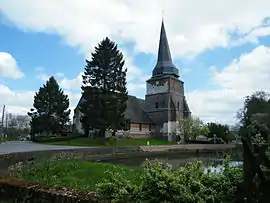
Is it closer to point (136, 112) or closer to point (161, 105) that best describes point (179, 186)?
point (136, 112)

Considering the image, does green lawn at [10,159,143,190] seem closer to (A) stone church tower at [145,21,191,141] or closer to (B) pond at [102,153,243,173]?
(B) pond at [102,153,243,173]

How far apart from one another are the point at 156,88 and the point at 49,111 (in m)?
25.0

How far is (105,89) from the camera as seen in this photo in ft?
163

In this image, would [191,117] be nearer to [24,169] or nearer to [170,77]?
[170,77]

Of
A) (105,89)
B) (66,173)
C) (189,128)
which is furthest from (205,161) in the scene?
(189,128)

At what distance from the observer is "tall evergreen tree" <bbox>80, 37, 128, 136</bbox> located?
4766 cm

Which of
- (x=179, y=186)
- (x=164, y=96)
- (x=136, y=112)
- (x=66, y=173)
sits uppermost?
(x=164, y=96)

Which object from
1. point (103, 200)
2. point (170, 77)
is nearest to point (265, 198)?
point (103, 200)

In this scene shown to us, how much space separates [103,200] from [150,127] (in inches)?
2660

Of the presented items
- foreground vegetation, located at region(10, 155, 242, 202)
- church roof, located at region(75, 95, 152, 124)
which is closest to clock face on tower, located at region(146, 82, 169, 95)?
church roof, located at region(75, 95, 152, 124)

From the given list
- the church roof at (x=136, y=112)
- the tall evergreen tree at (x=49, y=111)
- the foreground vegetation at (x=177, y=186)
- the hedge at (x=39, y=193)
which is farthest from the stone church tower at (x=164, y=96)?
the foreground vegetation at (x=177, y=186)

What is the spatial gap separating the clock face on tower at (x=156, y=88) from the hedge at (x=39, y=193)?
2548 inches

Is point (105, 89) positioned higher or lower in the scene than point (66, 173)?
higher

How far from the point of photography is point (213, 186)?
4352 millimetres
